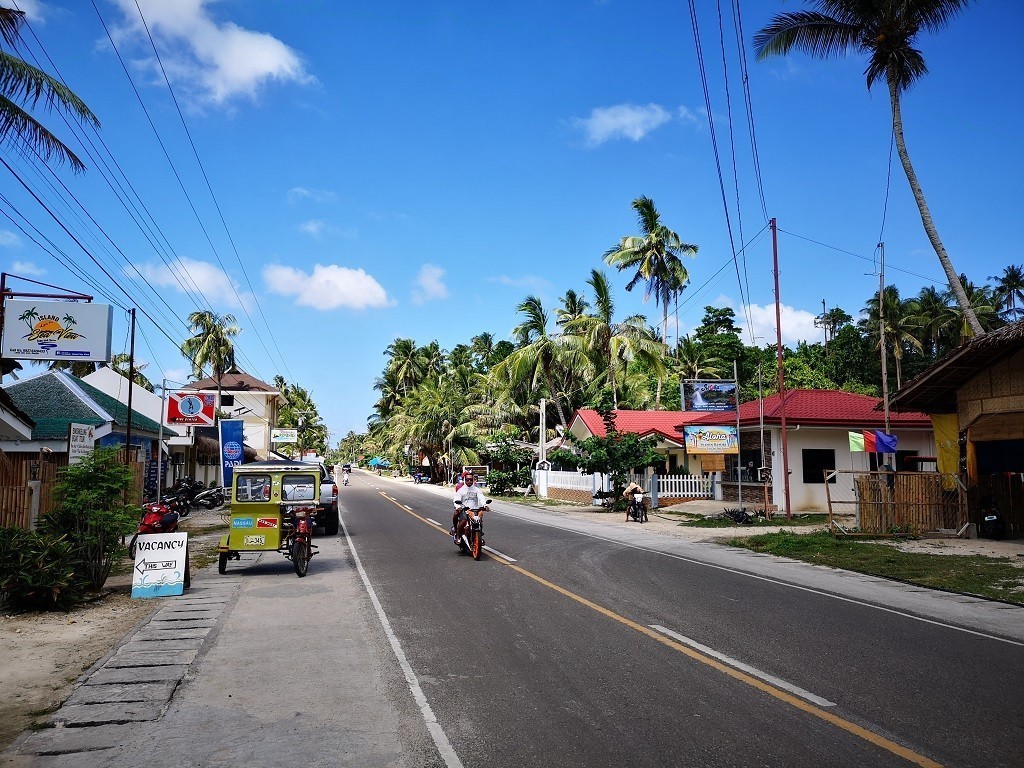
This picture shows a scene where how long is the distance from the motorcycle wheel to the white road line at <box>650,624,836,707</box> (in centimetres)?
688

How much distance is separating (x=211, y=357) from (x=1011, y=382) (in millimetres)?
44684

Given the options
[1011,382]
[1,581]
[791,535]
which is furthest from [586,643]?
[1011,382]

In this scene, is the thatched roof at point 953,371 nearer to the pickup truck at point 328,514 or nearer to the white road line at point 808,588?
the white road line at point 808,588

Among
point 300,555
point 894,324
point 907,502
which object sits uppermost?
point 894,324

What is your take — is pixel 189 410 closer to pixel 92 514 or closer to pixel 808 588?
pixel 92 514

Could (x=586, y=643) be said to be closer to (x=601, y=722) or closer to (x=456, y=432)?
(x=601, y=722)

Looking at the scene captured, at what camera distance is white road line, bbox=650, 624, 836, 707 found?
6262mm

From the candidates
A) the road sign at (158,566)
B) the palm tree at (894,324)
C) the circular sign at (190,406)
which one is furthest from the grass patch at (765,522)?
the palm tree at (894,324)

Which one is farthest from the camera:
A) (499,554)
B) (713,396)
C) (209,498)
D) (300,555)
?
(209,498)

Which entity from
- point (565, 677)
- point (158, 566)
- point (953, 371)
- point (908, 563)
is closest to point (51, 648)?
point (158, 566)

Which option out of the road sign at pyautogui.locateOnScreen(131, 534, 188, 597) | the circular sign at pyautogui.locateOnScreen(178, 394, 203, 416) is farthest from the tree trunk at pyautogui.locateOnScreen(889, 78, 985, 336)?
the circular sign at pyautogui.locateOnScreen(178, 394, 203, 416)

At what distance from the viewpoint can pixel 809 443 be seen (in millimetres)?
30000

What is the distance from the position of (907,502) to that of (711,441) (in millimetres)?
9609

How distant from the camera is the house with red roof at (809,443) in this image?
2955 cm
